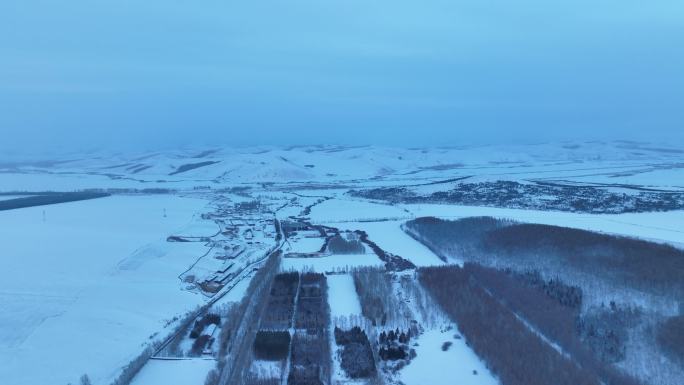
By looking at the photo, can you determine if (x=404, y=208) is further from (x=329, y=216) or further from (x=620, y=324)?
(x=620, y=324)

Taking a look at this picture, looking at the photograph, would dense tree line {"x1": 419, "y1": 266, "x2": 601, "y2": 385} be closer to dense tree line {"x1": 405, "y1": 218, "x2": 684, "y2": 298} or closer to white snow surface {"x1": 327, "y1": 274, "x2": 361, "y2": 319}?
white snow surface {"x1": 327, "y1": 274, "x2": 361, "y2": 319}

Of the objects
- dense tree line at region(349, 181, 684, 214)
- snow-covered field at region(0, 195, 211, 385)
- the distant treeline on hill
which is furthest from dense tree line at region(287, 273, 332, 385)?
the distant treeline on hill

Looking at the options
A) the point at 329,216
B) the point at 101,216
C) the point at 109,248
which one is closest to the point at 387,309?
the point at 109,248

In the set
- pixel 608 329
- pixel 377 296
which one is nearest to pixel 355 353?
pixel 377 296

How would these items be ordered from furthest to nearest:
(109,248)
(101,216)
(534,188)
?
→ 1. (534,188)
2. (101,216)
3. (109,248)

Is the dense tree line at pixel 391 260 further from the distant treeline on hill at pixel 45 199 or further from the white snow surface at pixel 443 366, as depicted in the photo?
the distant treeline on hill at pixel 45 199

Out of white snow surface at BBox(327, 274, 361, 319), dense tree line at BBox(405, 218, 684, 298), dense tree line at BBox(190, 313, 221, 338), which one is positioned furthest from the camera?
dense tree line at BBox(405, 218, 684, 298)
